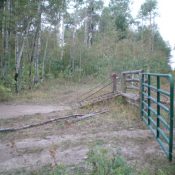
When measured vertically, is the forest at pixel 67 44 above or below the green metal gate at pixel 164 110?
above

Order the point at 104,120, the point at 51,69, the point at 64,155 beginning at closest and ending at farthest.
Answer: the point at 64,155, the point at 104,120, the point at 51,69

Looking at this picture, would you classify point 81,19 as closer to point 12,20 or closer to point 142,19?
point 142,19

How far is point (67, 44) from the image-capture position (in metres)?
26.8

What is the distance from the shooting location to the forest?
15367mm

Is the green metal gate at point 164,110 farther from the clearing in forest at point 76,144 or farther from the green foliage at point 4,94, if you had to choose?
the green foliage at point 4,94

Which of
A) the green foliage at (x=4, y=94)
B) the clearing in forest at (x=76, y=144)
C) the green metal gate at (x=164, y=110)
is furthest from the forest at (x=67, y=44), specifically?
the green metal gate at (x=164, y=110)

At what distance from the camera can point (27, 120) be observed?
25.9ft

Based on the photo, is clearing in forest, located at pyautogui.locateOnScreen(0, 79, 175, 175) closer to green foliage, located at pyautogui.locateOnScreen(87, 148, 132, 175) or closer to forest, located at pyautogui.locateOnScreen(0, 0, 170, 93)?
green foliage, located at pyautogui.locateOnScreen(87, 148, 132, 175)

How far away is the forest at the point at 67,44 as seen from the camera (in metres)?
15.4

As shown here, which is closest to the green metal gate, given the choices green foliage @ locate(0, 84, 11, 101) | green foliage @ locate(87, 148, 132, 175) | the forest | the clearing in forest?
the clearing in forest

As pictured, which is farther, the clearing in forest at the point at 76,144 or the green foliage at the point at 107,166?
the clearing in forest at the point at 76,144

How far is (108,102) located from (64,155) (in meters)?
5.50

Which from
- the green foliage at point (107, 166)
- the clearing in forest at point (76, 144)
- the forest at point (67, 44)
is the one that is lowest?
the clearing in forest at point (76, 144)

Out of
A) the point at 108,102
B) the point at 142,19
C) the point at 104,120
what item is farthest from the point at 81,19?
the point at 104,120
